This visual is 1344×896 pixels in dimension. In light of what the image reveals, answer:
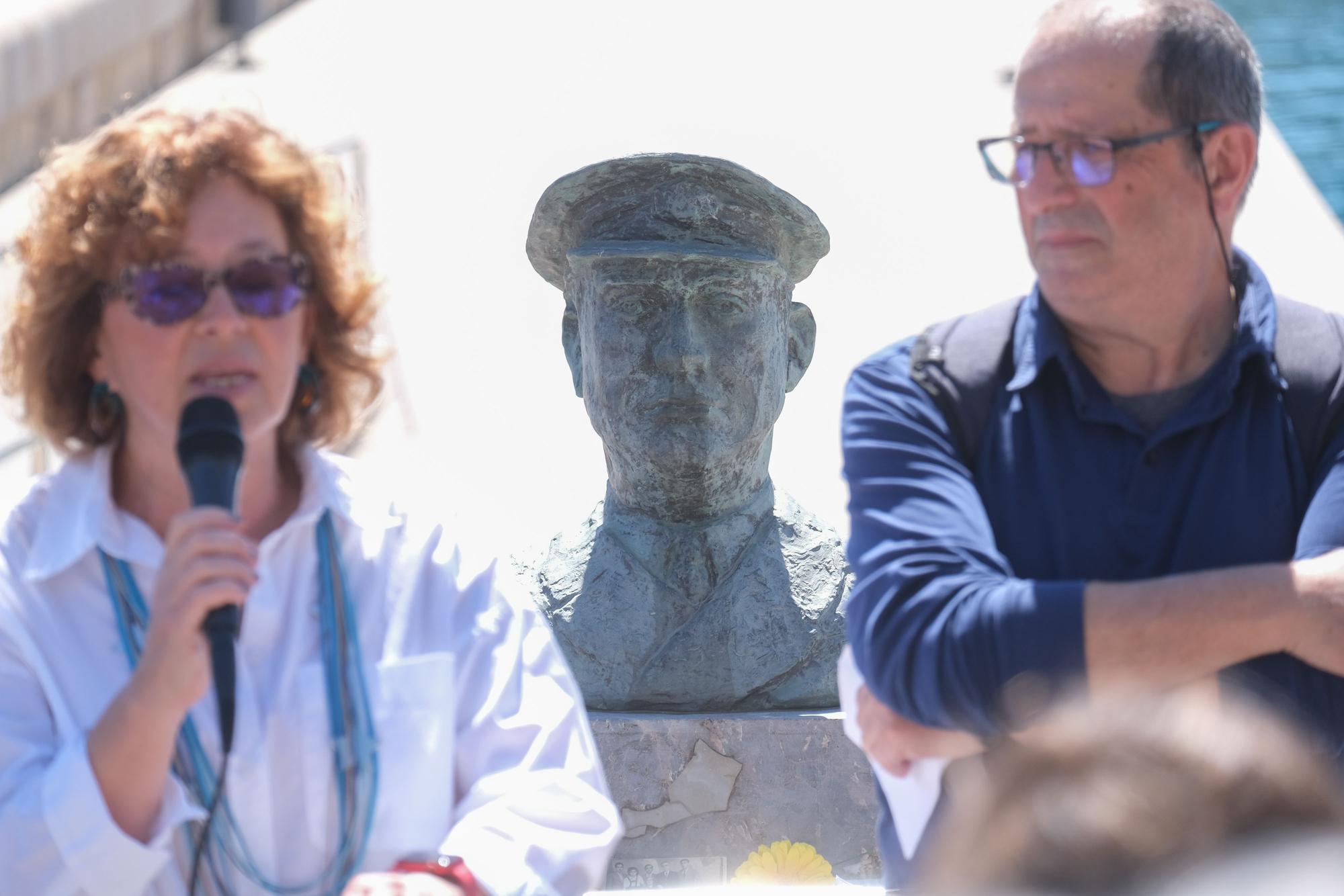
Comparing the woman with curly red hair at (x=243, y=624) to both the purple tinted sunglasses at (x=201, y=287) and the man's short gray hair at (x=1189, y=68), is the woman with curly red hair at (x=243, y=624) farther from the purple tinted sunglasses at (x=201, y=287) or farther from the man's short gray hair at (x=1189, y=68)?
the man's short gray hair at (x=1189, y=68)

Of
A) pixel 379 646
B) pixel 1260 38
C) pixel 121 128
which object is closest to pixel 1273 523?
pixel 379 646

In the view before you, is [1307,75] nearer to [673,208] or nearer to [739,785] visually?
[673,208]

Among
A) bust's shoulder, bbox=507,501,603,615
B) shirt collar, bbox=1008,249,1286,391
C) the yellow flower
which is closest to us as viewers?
shirt collar, bbox=1008,249,1286,391

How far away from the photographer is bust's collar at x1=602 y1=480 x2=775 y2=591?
4078 mm

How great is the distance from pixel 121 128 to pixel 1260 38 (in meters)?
22.8

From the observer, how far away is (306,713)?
7.29ft

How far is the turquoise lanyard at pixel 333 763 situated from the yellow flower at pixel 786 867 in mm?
1726

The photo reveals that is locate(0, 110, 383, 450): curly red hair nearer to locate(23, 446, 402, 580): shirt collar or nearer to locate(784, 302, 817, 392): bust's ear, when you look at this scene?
locate(23, 446, 402, 580): shirt collar

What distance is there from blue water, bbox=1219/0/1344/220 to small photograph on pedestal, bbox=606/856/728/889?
44.2ft

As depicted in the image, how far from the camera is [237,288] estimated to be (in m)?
2.25

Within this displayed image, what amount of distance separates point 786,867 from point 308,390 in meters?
1.79

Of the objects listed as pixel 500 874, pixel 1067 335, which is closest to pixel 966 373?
pixel 1067 335

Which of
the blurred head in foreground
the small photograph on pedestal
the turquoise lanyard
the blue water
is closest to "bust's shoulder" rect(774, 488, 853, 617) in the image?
the small photograph on pedestal

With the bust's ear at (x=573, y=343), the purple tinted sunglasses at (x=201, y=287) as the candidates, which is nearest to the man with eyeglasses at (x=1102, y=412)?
the purple tinted sunglasses at (x=201, y=287)
